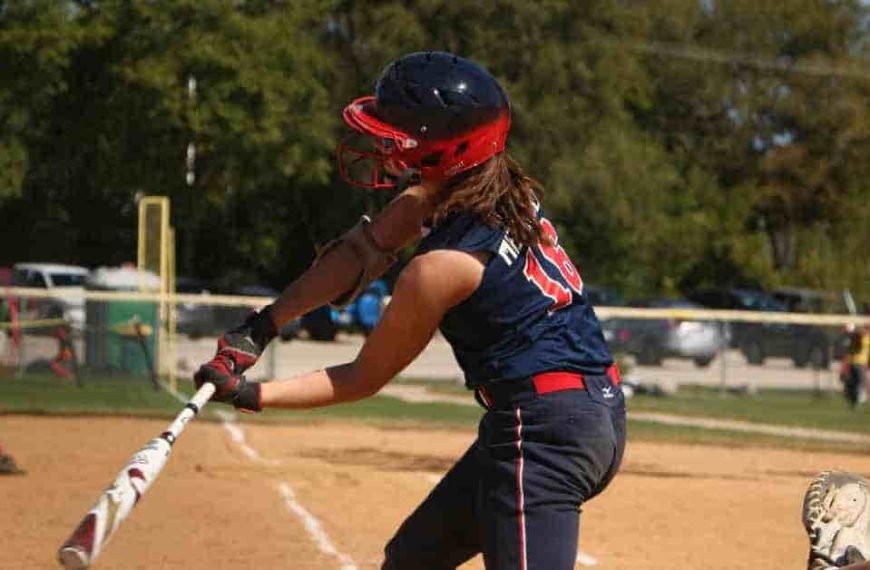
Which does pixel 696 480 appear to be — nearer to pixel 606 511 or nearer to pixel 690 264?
pixel 606 511

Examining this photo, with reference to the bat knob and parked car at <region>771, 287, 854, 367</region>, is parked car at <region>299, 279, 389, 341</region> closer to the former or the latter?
parked car at <region>771, 287, 854, 367</region>

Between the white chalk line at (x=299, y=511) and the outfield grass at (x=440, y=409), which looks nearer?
the white chalk line at (x=299, y=511)

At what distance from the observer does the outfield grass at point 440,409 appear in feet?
69.1

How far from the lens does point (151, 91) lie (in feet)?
134

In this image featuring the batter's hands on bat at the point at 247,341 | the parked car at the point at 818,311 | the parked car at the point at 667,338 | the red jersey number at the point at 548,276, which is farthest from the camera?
the parked car at the point at 818,311

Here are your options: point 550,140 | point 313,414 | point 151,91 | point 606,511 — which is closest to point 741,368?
point 313,414

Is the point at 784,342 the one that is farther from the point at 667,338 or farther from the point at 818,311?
the point at 818,311

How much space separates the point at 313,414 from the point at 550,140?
2706cm

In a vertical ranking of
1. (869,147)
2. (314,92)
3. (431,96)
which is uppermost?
(431,96)

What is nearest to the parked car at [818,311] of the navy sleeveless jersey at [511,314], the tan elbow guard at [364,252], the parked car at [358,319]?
the parked car at [358,319]

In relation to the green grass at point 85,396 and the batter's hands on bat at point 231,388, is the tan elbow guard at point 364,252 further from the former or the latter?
the green grass at point 85,396

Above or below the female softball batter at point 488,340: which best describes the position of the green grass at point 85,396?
below

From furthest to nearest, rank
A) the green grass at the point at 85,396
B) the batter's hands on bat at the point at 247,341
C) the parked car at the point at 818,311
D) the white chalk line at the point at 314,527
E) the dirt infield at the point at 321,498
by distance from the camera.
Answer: the parked car at the point at 818,311
the green grass at the point at 85,396
the dirt infield at the point at 321,498
the white chalk line at the point at 314,527
the batter's hands on bat at the point at 247,341

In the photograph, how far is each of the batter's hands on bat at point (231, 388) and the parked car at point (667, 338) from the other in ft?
69.0
